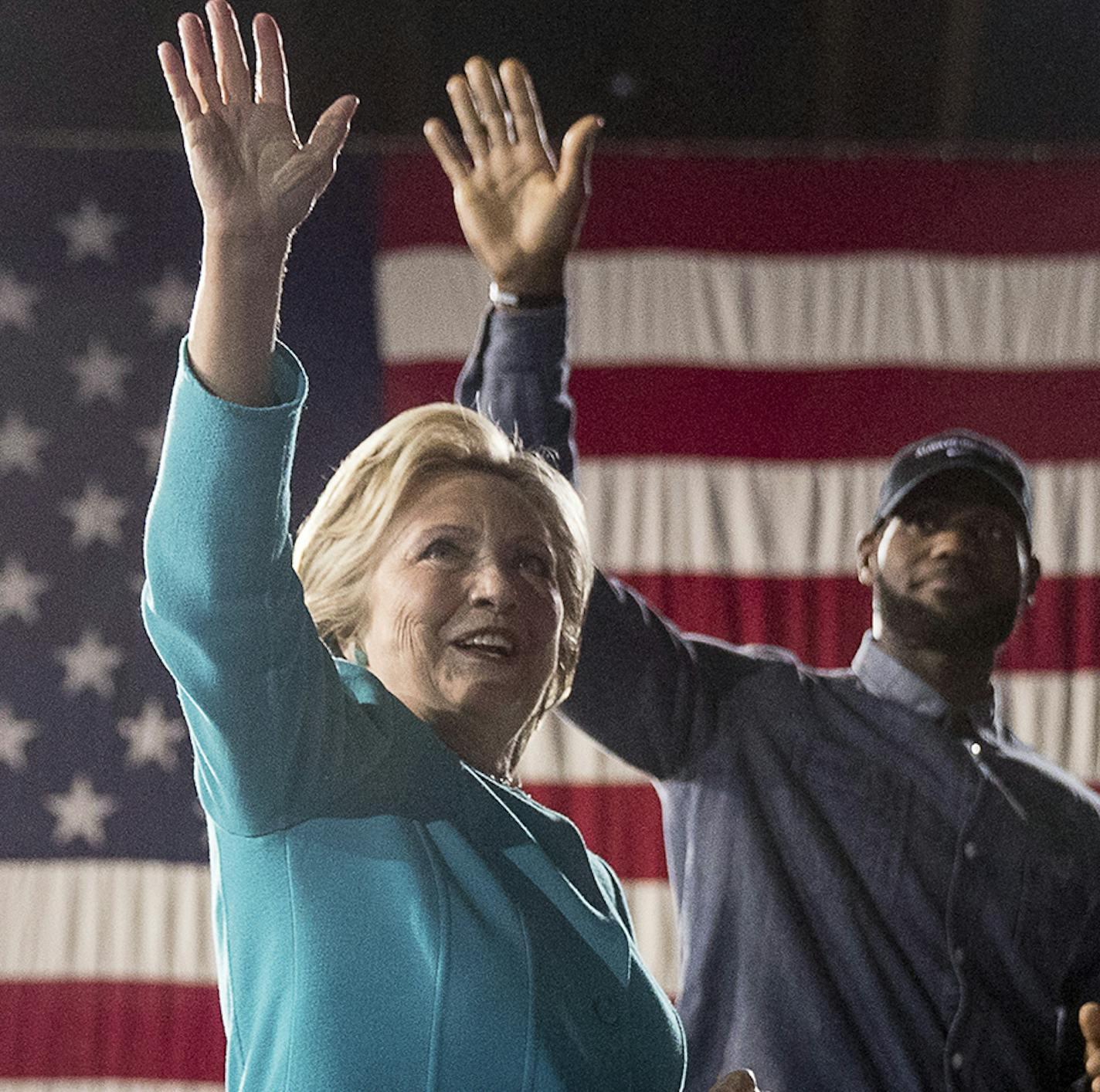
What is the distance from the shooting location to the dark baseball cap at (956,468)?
78.3 inches

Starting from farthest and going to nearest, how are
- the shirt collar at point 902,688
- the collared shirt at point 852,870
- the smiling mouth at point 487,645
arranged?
the shirt collar at point 902,688 < the collared shirt at point 852,870 < the smiling mouth at point 487,645

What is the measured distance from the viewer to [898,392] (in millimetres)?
2543

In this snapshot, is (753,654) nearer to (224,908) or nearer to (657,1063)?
(657,1063)

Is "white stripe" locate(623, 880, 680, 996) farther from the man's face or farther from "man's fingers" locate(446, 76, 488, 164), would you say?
"man's fingers" locate(446, 76, 488, 164)

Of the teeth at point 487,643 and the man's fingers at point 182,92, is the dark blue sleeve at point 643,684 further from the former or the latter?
the man's fingers at point 182,92

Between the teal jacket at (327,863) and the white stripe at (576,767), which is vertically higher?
the teal jacket at (327,863)

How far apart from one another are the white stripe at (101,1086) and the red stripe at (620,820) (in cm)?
63

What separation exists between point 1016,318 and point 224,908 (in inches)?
80.1

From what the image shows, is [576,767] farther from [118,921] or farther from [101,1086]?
[101,1086]

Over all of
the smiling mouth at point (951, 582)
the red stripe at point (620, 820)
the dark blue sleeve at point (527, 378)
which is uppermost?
the dark blue sleeve at point (527, 378)

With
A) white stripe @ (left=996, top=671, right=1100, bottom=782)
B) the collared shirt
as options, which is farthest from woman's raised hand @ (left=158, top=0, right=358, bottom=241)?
white stripe @ (left=996, top=671, right=1100, bottom=782)

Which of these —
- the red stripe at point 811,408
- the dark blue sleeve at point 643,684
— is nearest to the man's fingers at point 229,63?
the dark blue sleeve at point 643,684

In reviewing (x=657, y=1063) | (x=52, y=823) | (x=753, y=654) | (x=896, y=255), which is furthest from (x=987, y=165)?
(x=657, y=1063)

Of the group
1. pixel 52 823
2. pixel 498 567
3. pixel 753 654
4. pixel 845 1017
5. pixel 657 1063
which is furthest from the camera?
pixel 52 823
